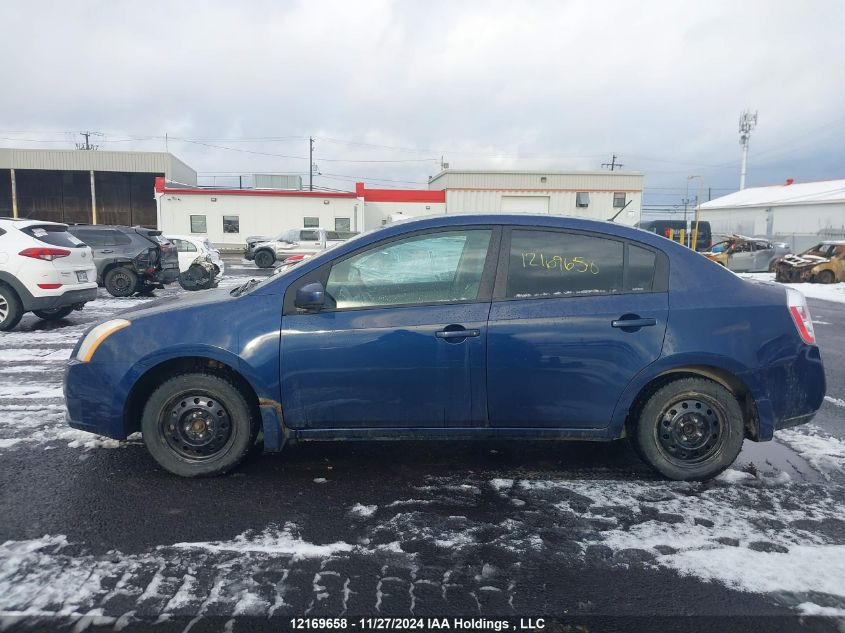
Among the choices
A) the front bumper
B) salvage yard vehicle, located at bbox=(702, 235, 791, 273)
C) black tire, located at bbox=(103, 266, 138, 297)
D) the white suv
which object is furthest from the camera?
salvage yard vehicle, located at bbox=(702, 235, 791, 273)

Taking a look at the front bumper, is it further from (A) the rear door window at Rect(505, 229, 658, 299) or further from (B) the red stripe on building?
(B) the red stripe on building

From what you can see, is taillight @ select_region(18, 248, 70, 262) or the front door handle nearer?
the front door handle

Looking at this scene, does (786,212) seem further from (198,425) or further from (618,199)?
(198,425)

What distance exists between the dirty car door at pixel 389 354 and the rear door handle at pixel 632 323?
0.78 metres

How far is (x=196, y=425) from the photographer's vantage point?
367 centimetres

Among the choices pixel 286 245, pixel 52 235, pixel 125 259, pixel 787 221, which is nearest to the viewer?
pixel 52 235

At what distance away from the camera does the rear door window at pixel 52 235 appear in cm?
881

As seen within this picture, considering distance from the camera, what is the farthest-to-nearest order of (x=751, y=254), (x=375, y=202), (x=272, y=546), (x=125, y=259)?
(x=375, y=202), (x=751, y=254), (x=125, y=259), (x=272, y=546)

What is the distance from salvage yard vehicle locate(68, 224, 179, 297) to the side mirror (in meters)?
11.6

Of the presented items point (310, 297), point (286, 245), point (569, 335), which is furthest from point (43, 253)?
point (286, 245)

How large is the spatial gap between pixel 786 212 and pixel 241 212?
4206 centimetres

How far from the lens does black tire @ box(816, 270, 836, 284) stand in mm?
19234

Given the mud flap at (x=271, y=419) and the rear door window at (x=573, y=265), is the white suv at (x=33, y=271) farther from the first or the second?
the rear door window at (x=573, y=265)

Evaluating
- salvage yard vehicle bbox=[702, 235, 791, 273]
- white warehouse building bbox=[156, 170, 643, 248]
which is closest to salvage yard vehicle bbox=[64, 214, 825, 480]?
salvage yard vehicle bbox=[702, 235, 791, 273]
